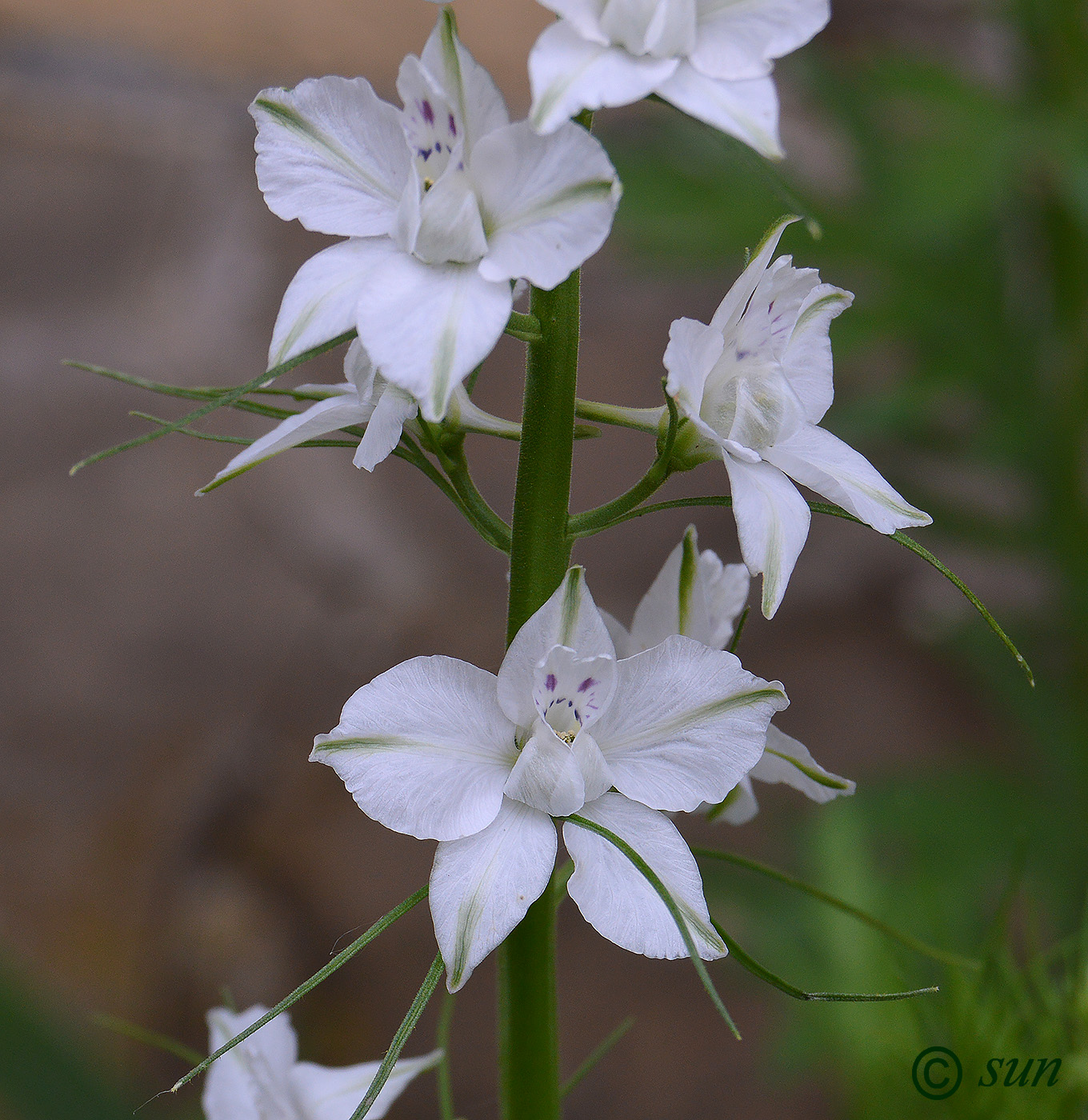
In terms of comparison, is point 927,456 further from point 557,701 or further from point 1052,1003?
point 557,701

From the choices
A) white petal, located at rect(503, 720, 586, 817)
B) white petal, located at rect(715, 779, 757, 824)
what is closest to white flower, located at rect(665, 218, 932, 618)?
white petal, located at rect(503, 720, 586, 817)

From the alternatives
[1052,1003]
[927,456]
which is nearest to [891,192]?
[927,456]

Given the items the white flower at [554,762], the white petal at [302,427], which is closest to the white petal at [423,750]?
the white flower at [554,762]

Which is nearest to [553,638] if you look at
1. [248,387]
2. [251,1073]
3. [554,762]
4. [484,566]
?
[554,762]

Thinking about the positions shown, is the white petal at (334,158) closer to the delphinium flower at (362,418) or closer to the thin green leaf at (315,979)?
the delphinium flower at (362,418)

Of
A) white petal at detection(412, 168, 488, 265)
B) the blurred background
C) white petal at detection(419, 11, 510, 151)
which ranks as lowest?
the blurred background

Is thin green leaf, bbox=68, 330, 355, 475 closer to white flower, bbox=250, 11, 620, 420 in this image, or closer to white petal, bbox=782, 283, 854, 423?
white flower, bbox=250, 11, 620, 420

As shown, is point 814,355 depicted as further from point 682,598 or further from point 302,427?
point 302,427
